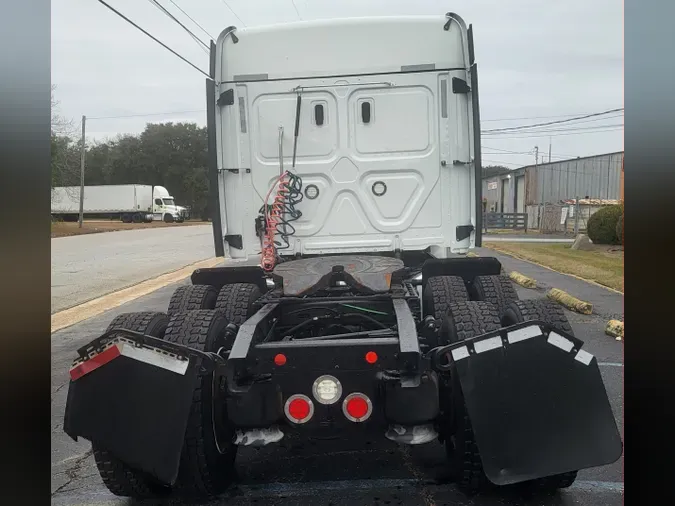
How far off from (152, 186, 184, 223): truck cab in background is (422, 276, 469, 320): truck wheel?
54.0 m

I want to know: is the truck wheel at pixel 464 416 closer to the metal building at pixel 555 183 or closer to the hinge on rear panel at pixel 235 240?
the hinge on rear panel at pixel 235 240

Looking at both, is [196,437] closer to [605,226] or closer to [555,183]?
[605,226]

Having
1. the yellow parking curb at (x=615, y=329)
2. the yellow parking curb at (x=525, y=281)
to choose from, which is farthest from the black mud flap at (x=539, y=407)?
the yellow parking curb at (x=525, y=281)

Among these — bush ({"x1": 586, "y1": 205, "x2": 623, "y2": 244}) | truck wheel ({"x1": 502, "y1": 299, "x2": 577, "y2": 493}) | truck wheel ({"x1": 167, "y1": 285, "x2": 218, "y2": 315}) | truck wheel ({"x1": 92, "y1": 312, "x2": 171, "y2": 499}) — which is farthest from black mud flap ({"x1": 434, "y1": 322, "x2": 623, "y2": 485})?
bush ({"x1": 586, "y1": 205, "x2": 623, "y2": 244})

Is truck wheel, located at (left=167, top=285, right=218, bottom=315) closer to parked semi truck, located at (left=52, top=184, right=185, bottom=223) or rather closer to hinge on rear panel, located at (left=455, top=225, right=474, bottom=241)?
hinge on rear panel, located at (left=455, top=225, right=474, bottom=241)

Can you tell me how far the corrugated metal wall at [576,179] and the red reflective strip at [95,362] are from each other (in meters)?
25.0

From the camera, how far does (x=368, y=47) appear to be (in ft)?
16.8

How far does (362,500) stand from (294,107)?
3.17 meters

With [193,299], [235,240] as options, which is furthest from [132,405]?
[235,240]

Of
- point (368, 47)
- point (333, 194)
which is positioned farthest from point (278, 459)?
point (368, 47)

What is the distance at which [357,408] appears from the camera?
3115mm

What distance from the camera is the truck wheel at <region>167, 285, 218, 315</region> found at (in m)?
4.85

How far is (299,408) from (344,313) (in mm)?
1240
